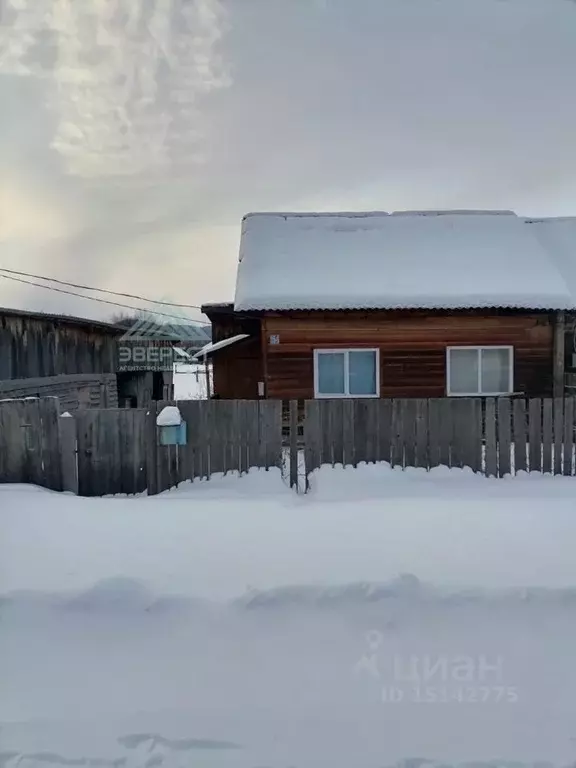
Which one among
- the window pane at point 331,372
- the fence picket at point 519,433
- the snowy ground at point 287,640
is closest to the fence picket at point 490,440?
the fence picket at point 519,433

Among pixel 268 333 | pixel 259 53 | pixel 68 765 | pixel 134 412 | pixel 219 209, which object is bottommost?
pixel 68 765

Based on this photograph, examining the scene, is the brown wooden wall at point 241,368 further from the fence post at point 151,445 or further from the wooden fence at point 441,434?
the fence post at point 151,445

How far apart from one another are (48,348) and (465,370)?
1206 cm

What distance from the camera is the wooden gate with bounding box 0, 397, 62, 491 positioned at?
25.9 feet

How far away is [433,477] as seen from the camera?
844 cm

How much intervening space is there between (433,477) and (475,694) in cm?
538

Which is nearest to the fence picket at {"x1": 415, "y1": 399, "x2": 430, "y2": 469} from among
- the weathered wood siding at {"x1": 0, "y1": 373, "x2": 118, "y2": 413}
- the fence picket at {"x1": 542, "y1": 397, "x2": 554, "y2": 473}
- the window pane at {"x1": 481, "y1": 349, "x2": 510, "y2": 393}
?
the fence picket at {"x1": 542, "y1": 397, "x2": 554, "y2": 473}

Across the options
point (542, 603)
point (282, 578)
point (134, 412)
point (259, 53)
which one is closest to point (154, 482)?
point (134, 412)

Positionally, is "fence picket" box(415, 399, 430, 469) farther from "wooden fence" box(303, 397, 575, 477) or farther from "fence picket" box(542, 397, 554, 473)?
"fence picket" box(542, 397, 554, 473)

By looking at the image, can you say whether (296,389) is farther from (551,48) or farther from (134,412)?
(551,48)

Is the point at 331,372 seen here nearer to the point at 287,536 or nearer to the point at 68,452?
the point at 68,452

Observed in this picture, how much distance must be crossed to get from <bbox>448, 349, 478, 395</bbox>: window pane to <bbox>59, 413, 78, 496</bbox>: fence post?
8.07 meters

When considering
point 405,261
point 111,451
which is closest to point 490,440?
point 111,451

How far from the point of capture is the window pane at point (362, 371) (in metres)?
12.2
